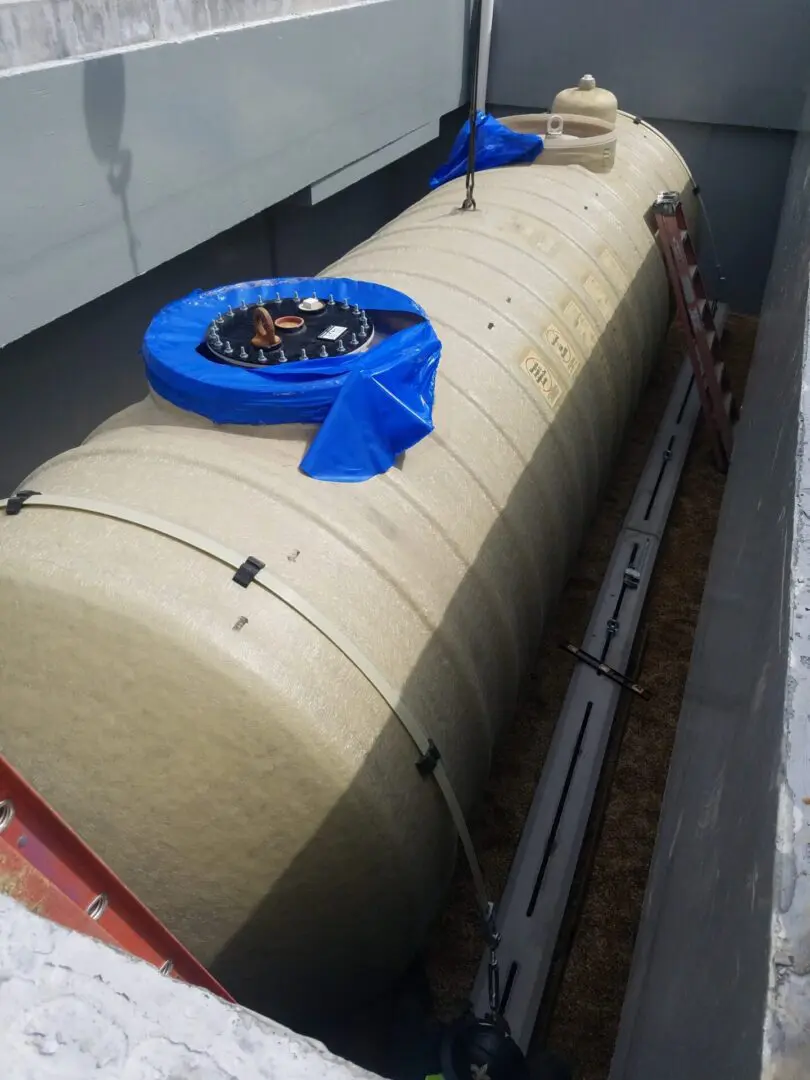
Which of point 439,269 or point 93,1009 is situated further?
point 439,269

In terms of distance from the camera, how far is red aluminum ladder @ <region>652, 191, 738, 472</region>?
6480 millimetres

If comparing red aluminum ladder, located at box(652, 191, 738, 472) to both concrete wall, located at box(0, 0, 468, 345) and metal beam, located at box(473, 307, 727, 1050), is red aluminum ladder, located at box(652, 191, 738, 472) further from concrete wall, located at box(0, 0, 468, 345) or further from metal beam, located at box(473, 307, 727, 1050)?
concrete wall, located at box(0, 0, 468, 345)

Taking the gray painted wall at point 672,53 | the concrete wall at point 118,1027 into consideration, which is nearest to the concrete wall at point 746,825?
the concrete wall at point 118,1027

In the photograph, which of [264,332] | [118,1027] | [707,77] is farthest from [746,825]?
[707,77]

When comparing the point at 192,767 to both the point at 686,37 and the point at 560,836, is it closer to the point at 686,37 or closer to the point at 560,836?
the point at 560,836

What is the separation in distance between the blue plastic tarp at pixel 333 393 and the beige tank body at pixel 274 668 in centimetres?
9

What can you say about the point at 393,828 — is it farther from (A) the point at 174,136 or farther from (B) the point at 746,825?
(A) the point at 174,136

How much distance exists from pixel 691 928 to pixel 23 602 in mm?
2129

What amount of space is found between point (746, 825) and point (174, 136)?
17.3ft

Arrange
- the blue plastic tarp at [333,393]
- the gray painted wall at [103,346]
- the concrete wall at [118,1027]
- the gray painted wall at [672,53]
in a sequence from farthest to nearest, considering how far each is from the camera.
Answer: the gray painted wall at [672,53] → the gray painted wall at [103,346] → the blue plastic tarp at [333,393] → the concrete wall at [118,1027]

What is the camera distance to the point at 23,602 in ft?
8.13

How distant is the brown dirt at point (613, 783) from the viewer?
365 cm

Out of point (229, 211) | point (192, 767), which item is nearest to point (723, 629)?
point (192, 767)

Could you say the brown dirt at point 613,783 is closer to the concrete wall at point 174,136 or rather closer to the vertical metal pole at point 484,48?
the concrete wall at point 174,136
